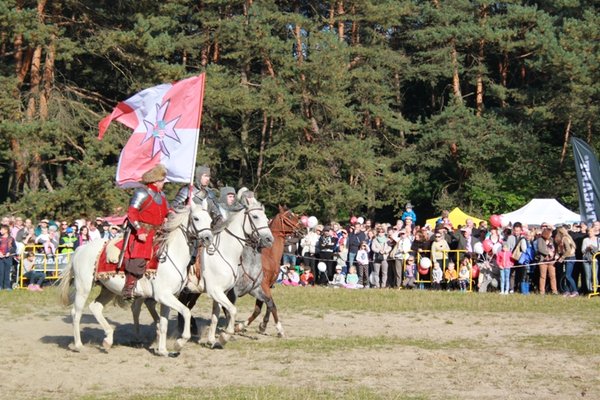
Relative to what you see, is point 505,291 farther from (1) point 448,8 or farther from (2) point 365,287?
(1) point 448,8

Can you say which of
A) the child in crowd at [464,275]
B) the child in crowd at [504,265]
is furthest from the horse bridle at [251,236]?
the child in crowd at [464,275]

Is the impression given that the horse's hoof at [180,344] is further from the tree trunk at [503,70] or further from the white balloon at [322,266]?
the tree trunk at [503,70]

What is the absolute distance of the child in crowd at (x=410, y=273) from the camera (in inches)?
995

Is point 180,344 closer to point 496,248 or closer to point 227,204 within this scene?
point 227,204

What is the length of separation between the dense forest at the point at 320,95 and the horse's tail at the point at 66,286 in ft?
59.5

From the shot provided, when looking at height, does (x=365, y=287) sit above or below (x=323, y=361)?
above

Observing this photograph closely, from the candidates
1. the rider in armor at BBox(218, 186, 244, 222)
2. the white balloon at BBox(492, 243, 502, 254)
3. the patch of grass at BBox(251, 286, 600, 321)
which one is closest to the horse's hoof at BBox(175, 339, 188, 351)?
the rider in armor at BBox(218, 186, 244, 222)

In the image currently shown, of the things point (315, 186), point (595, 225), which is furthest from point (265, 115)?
point (595, 225)

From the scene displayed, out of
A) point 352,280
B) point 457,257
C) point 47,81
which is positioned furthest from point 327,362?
point 47,81

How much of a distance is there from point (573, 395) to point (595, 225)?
13.2 m

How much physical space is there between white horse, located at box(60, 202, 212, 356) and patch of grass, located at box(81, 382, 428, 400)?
2.67 metres

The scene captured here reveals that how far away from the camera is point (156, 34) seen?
3600cm

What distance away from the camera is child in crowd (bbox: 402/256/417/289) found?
82.9 feet

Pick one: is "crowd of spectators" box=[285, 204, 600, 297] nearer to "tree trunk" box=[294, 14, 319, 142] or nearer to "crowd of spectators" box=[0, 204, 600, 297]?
"crowd of spectators" box=[0, 204, 600, 297]
